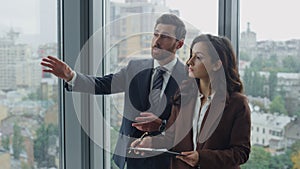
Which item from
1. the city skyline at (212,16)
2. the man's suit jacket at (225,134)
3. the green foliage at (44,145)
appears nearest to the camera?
the man's suit jacket at (225,134)

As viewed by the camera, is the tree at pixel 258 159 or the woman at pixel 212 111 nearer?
the woman at pixel 212 111

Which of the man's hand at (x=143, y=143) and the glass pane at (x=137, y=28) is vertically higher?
the glass pane at (x=137, y=28)

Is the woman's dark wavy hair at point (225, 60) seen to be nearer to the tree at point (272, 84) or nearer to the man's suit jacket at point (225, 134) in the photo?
the man's suit jacket at point (225, 134)

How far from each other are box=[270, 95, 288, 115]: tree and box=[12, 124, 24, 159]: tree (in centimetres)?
99

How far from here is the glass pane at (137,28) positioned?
161cm

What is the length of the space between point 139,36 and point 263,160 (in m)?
0.61

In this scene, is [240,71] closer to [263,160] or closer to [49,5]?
[263,160]

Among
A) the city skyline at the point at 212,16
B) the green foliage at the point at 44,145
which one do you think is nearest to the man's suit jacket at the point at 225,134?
the city skyline at the point at 212,16

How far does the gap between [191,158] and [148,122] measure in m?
0.20

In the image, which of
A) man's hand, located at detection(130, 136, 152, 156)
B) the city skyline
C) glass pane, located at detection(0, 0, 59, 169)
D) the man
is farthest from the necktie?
glass pane, located at detection(0, 0, 59, 169)

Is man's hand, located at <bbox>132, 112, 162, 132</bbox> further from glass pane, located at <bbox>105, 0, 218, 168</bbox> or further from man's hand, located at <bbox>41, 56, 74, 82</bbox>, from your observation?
man's hand, located at <bbox>41, 56, 74, 82</bbox>

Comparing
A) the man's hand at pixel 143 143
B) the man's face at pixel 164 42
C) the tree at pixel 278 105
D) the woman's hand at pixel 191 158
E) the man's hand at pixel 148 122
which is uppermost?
the man's face at pixel 164 42

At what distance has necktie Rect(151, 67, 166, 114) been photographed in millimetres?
1528

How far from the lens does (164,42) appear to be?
150cm
